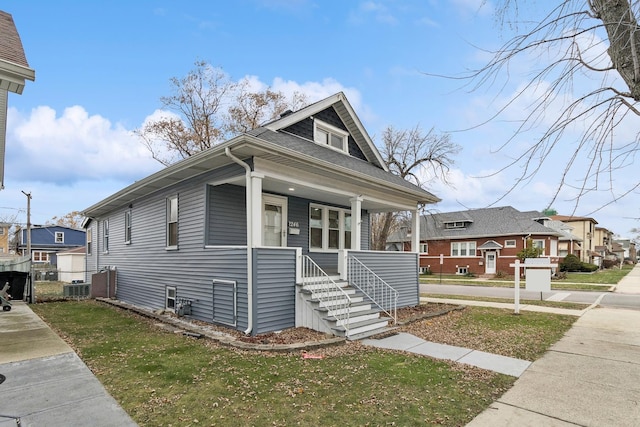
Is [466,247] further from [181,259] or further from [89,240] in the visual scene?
[89,240]

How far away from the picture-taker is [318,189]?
8.58 meters

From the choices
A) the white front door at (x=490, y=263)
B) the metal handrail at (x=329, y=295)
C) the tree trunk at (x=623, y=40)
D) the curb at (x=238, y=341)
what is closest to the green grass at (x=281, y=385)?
the curb at (x=238, y=341)

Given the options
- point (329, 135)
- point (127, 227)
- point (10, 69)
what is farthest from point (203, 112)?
point (10, 69)

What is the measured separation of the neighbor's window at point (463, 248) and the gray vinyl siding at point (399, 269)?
2298 cm

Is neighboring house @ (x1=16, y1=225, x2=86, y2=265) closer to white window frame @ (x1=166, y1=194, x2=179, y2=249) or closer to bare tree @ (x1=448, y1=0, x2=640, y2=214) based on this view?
white window frame @ (x1=166, y1=194, x2=179, y2=249)

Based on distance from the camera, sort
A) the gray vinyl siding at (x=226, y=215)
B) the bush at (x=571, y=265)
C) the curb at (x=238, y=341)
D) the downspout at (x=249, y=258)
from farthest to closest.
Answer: the bush at (x=571, y=265) < the gray vinyl siding at (x=226, y=215) < the downspout at (x=249, y=258) < the curb at (x=238, y=341)

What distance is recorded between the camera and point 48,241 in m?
44.1

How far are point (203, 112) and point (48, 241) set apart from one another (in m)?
33.4

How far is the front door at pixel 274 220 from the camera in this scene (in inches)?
370

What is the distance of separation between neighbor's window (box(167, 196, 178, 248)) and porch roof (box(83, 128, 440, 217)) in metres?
0.52

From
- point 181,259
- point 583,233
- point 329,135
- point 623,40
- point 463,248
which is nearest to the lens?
point 623,40

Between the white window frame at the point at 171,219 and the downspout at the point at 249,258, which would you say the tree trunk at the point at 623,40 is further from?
the white window frame at the point at 171,219

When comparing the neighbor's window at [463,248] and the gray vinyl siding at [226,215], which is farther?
the neighbor's window at [463,248]

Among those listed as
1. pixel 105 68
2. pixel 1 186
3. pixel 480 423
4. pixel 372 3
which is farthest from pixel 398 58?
pixel 105 68
